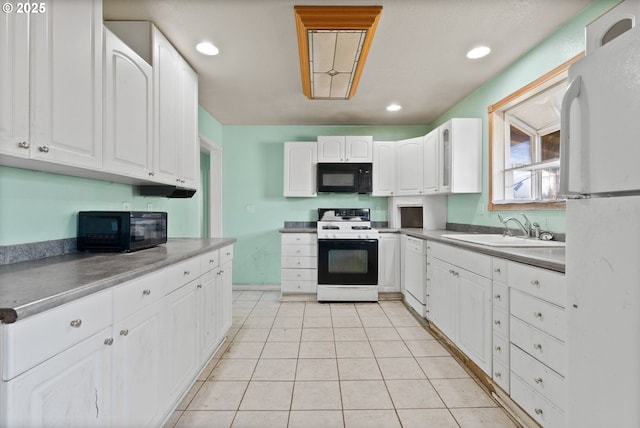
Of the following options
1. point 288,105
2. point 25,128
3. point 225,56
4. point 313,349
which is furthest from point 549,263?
point 288,105

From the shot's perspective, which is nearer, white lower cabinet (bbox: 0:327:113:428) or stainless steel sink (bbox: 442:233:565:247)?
white lower cabinet (bbox: 0:327:113:428)

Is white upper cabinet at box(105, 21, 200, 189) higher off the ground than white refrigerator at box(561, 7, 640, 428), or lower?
higher

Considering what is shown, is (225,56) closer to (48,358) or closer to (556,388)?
(48,358)

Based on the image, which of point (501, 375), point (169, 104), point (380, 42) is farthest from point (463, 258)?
point (169, 104)

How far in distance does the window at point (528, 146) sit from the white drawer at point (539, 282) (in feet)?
2.52

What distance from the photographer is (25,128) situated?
3.41 ft

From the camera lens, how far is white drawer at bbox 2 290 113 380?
692 millimetres

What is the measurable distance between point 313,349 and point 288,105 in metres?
2.65

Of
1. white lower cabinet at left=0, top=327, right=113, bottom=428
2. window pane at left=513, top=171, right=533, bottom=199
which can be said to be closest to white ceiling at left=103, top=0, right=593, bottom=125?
window pane at left=513, top=171, right=533, bottom=199

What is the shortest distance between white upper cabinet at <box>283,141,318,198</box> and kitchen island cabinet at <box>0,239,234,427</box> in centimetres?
207

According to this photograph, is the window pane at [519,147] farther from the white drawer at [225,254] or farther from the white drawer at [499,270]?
the white drawer at [225,254]

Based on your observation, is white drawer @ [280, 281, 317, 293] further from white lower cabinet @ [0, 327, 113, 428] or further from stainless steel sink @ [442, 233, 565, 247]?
white lower cabinet @ [0, 327, 113, 428]

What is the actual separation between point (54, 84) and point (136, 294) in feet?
A: 3.15

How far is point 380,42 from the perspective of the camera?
202cm
